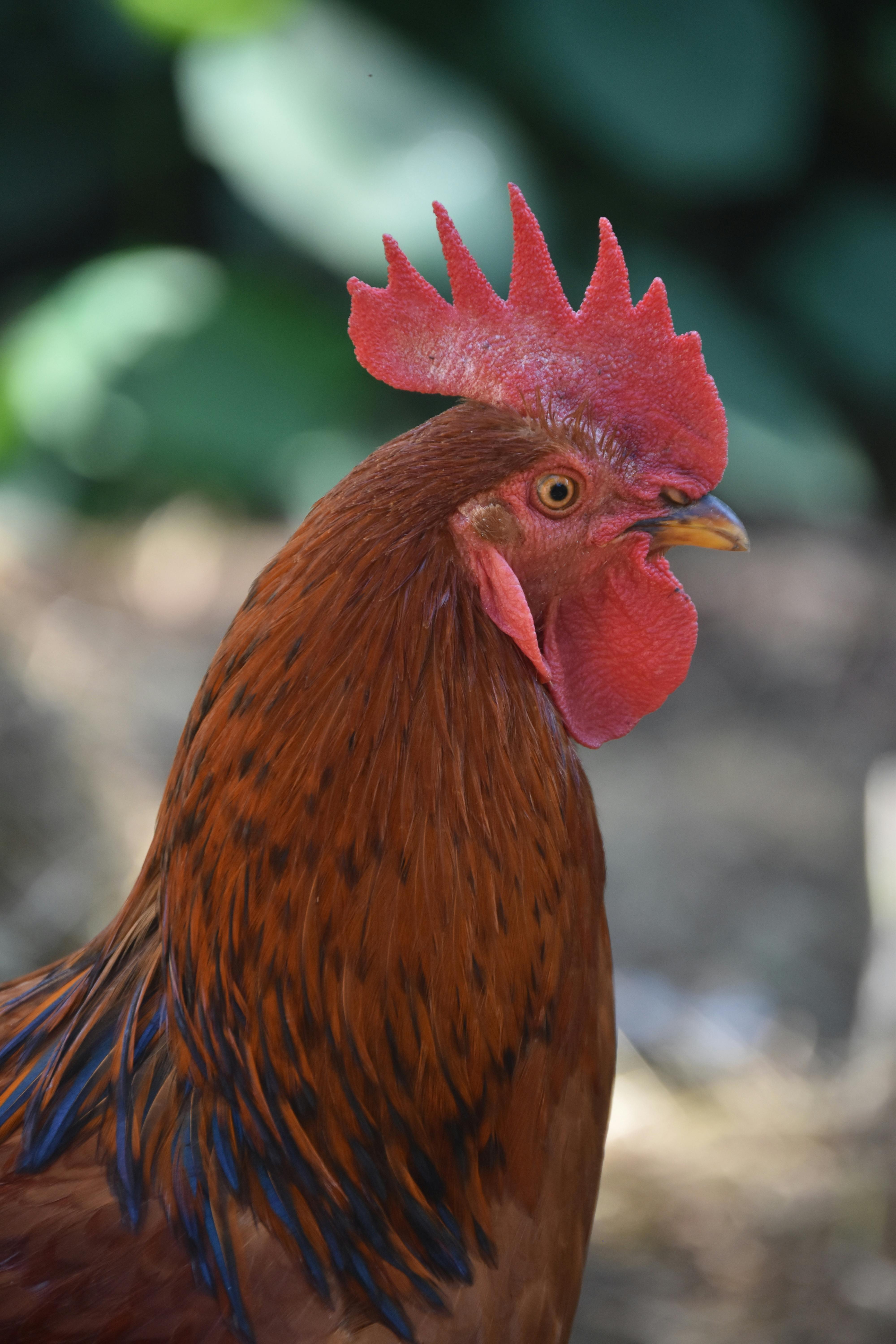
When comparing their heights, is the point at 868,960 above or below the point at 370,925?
above

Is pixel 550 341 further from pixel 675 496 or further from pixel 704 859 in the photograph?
pixel 704 859

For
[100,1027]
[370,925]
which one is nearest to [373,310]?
[370,925]

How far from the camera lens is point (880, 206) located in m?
8.34

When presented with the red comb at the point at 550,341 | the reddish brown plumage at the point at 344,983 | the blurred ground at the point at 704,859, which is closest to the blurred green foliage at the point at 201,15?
the blurred ground at the point at 704,859

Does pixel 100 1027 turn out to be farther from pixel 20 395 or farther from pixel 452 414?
pixel 20 395

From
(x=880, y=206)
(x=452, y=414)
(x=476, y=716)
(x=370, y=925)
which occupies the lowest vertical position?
(x=370, y=925)

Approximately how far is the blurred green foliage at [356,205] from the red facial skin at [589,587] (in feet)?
17.1

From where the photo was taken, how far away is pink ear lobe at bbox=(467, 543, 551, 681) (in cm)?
182

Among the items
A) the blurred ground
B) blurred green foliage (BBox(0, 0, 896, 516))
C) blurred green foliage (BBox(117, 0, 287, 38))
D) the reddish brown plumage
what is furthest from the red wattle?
blurred green foliage (BBox(117, 0, 287, 38))

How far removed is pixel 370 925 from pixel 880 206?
315 inches

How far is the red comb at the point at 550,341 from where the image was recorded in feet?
6.46

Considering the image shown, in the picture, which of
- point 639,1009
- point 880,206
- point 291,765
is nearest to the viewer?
point 291,765

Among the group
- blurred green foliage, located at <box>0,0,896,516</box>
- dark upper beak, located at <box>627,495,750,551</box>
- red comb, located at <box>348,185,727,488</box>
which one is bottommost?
dark upper beak, located at <box>627,495,750,551</box>

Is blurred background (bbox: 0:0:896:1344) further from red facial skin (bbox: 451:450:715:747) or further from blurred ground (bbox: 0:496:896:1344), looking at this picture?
red facial skin (bbox: 451:450:715:747)
